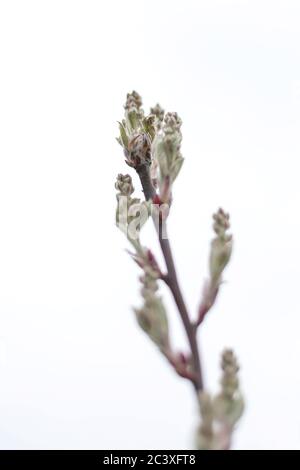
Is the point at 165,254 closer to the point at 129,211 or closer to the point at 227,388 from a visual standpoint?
the point at 129,211

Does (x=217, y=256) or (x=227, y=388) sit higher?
(x=217, y=256)

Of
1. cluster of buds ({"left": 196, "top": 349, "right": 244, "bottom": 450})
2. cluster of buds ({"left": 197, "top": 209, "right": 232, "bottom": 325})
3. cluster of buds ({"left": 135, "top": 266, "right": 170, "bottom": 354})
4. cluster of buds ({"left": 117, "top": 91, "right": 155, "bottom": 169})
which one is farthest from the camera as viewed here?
cluster of buds ({"left": 117, "top": 91, "right": 155, "bottom": 169})

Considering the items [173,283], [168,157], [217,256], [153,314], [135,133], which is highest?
[135,133]

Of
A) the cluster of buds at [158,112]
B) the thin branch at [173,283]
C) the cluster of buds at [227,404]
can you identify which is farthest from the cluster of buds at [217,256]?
the cluster of buds at [158,112]

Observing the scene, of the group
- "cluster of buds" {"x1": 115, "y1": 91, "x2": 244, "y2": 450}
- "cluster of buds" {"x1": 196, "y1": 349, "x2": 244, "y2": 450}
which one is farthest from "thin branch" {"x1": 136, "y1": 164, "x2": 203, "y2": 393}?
"cluster of buds" {"x1": 196, "y1": 349, "x2": 244, "y2": 450}

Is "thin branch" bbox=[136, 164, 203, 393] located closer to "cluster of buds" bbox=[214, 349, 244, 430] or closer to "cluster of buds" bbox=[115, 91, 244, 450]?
"cluster of buds" bbox=[115, 91, 244, 450]

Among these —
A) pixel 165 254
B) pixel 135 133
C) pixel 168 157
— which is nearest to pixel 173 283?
pixel 165 254
